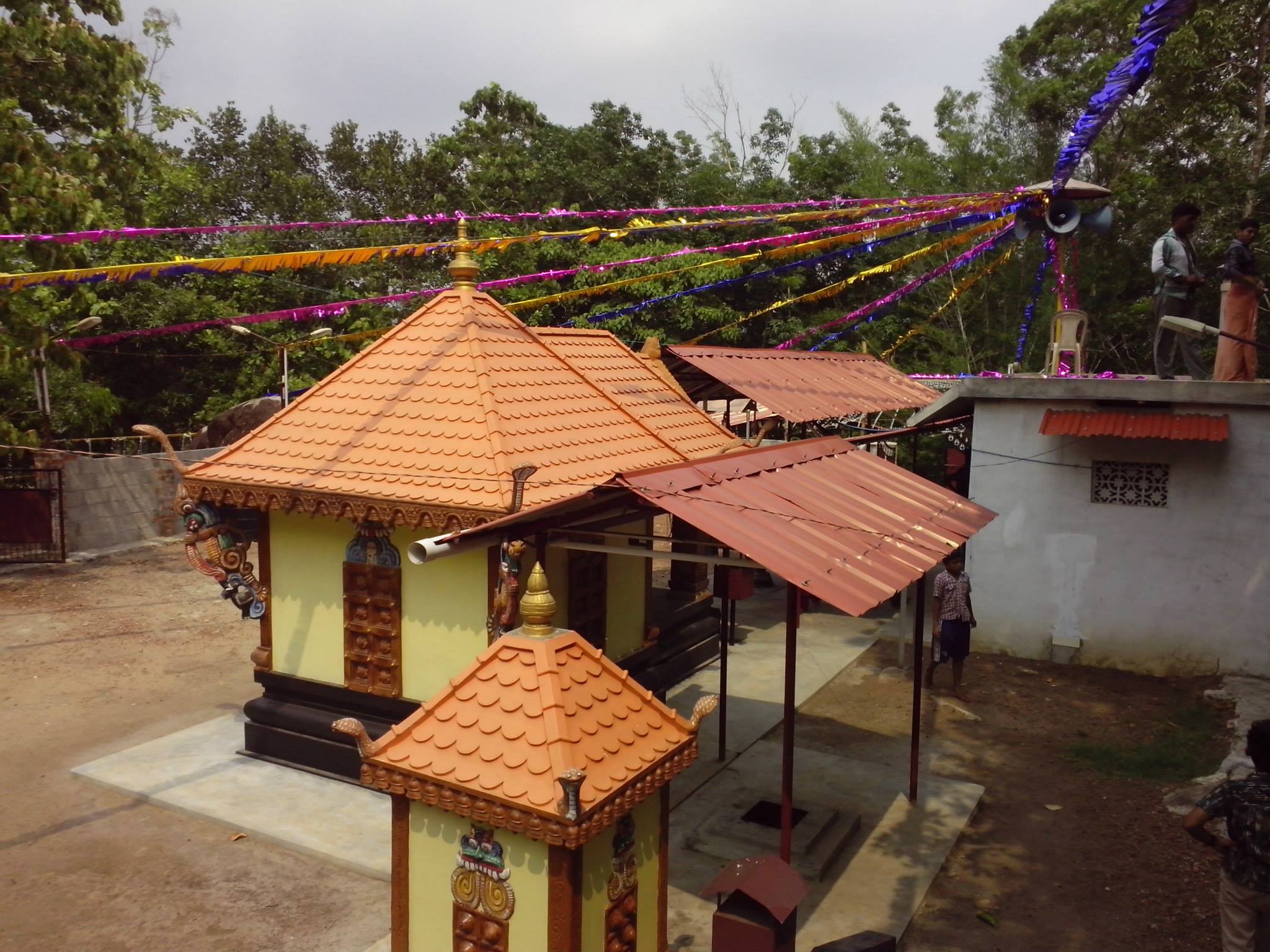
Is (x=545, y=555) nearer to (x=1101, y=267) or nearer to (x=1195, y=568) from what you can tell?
(x=1195, y=568)

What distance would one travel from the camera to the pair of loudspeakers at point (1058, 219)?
9789 millimetres

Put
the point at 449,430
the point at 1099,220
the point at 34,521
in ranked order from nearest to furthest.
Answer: the point at 449,430 < the point at 1099,220 < the point at 34,521

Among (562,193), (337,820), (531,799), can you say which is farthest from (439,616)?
(562,193)

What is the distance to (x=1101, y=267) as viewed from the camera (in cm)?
2391

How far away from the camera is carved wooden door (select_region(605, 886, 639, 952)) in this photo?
14.8ft

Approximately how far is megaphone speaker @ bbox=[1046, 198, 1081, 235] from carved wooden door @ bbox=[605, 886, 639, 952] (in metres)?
8.15

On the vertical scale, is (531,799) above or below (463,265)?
below

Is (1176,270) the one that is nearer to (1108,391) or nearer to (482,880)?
(1108,391)

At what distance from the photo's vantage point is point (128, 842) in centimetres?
780

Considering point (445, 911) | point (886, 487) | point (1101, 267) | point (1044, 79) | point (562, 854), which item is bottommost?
point (445, 911)

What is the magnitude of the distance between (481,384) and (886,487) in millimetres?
3724

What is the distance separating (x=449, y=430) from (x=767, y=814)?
4.40 m

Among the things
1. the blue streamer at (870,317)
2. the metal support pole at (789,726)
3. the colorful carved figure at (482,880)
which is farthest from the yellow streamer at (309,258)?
the colorful carved figure at (482,880)

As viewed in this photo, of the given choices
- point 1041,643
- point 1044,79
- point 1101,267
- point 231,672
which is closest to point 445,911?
point 231,672
